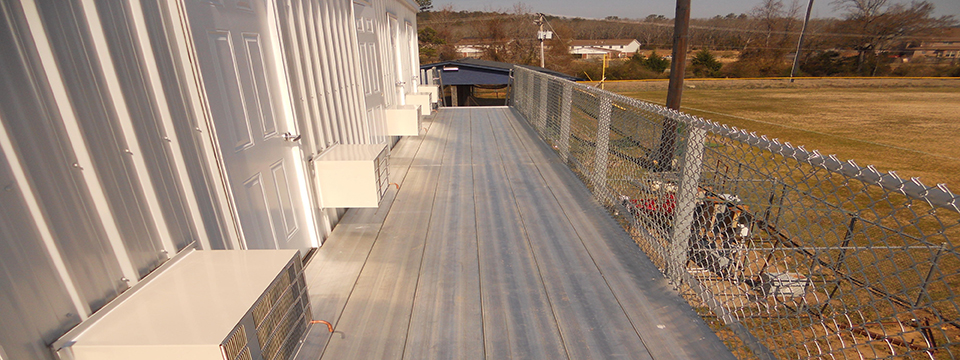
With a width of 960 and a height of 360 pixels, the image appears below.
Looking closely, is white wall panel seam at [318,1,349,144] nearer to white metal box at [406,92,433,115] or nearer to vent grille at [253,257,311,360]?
vent grille at [253,257,311,360]

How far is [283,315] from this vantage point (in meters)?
1.75

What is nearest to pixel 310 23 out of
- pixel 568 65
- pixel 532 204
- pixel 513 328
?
pixel 532 204

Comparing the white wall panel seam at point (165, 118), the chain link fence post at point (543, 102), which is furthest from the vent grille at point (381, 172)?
the chain link fence post at point (543, 102)

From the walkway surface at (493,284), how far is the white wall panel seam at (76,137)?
101cm

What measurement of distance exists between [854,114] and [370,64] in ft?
122

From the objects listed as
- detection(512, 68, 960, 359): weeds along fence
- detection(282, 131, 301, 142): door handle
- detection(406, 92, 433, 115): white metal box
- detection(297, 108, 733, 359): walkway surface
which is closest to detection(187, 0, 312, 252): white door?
detection(282, 131, 301, 142): door handle

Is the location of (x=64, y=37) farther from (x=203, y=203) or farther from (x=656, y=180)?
(x=656, y=180)

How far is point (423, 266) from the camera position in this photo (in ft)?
9.92

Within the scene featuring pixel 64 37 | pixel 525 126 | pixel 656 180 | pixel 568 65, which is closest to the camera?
pixel 64 37

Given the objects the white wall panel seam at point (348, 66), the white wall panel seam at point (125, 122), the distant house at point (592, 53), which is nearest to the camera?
the white wall panel seam at point (125, 122)

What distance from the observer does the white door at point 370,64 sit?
5.05m

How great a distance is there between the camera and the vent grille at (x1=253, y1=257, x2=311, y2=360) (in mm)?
1579

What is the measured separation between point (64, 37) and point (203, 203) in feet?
2.90

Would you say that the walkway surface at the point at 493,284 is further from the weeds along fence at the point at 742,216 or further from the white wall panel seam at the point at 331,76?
the white wall panel seam at the point at 331,76
